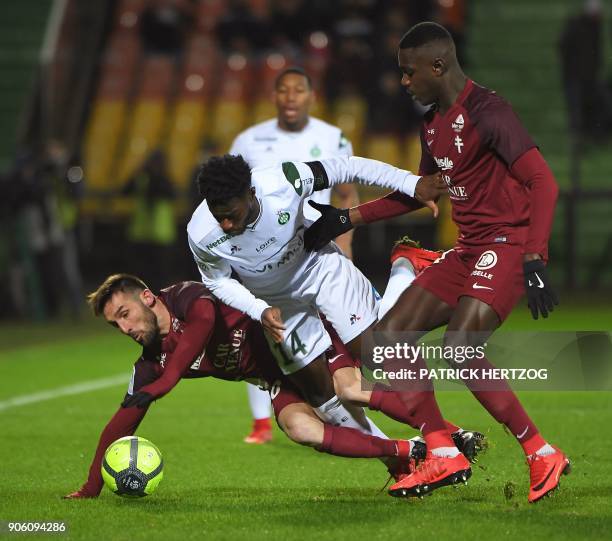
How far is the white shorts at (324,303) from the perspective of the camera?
6469mm

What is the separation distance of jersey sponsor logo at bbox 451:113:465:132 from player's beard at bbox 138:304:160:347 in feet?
5.65

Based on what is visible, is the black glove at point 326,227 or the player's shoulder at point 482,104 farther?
the black glove at point 326,227

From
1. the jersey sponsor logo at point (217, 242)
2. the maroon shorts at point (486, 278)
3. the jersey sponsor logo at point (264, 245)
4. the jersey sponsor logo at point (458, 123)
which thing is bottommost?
the maroon shorts at point (486, 278)

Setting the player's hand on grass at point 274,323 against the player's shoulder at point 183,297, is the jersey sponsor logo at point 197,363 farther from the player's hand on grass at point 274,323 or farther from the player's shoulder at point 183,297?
the player's hand on grass at point 274,323

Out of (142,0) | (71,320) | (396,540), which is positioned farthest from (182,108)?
(396,540)

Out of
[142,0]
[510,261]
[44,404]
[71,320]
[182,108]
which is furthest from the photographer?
[142,0]

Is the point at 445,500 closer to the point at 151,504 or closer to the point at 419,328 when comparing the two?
the point at 419,328

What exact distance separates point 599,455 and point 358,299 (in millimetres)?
1817

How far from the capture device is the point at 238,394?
1076cm

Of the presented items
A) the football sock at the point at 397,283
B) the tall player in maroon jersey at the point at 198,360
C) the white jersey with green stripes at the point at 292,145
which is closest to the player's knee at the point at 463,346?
the tall player in maroon jersey at the point at 198,360

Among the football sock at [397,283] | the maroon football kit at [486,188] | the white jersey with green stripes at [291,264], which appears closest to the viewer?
the maroon football kit at [486,188]

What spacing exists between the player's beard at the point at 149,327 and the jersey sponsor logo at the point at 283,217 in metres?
0.78

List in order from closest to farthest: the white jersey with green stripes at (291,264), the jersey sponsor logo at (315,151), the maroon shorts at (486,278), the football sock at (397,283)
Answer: the maroon shorts at (486,278) < the white jersey with green stripes at (291,264) < the football sock at (397,283) < the jersey sponsor logo at (315,151)

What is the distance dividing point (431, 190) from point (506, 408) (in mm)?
1096
